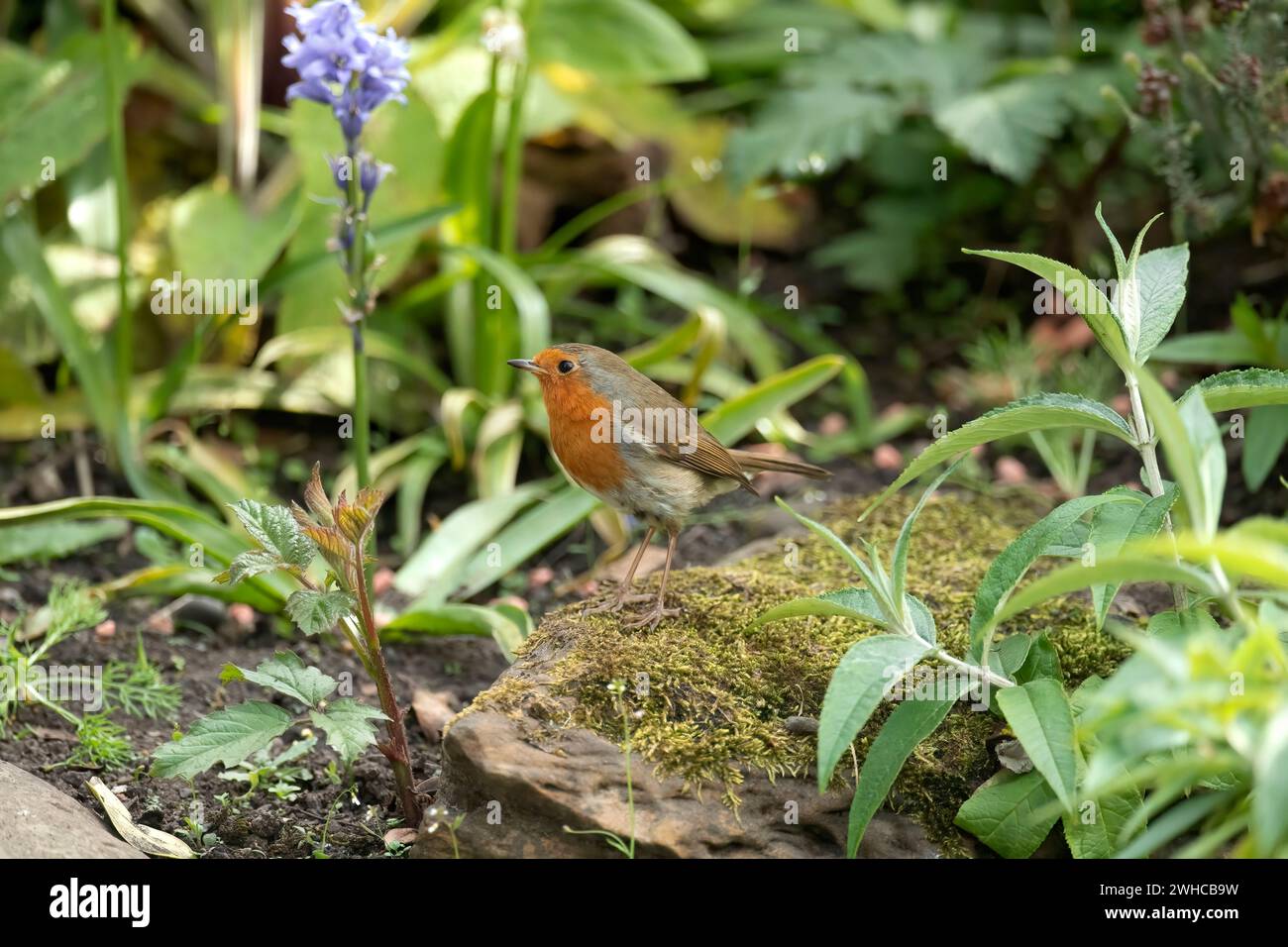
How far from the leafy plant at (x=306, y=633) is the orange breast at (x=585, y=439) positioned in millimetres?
841

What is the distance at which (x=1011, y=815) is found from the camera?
2.78 metres

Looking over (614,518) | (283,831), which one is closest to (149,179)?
(614,518)

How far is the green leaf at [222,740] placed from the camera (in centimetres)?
271

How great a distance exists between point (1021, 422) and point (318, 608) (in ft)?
4.80

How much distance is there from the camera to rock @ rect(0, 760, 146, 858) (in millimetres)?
2738

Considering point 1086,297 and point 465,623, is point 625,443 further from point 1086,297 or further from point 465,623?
point 1086,297

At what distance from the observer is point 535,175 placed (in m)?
6.30

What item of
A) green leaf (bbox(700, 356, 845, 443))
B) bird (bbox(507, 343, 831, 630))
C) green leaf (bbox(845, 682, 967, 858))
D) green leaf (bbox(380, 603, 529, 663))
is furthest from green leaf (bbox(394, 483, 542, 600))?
green leaf (bbox(845, 682, 967, 858))

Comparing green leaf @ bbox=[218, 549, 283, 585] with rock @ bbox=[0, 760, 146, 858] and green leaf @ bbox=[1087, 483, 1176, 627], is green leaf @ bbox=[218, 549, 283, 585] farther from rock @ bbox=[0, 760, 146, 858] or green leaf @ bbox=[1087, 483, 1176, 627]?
green leaf @ bbox=[1087, 483, 1176, 627]

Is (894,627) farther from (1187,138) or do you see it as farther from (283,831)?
(1187,138)

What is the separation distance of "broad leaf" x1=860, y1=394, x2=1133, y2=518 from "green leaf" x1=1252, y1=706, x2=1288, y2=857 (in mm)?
1002

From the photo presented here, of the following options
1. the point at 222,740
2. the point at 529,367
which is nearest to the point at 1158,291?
the point at 529,367

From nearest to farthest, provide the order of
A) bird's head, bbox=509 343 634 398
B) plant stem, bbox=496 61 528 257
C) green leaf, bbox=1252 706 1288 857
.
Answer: green leaf, bbox=1252 706 1288 857
bird's head, bbox=509 343 634 398
plant stem, bbox=496 61 528 257

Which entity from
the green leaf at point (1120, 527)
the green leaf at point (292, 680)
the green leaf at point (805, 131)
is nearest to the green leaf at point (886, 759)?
the green leaf at point (1120, 527)
